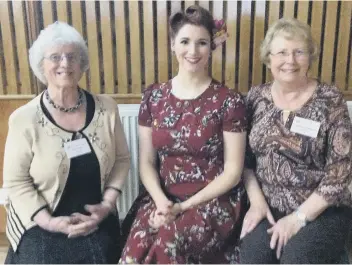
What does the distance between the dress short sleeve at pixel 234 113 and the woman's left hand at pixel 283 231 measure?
42 cm

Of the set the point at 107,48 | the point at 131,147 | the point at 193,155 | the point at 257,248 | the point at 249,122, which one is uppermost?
the point at 107,48

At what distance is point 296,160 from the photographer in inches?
80.5

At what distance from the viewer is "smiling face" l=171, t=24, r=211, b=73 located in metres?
2.09

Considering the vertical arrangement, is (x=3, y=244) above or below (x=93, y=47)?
below

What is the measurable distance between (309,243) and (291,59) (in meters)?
0.74

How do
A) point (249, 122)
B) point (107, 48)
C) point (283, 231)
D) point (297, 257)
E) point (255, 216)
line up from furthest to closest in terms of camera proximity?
point (107, 48), point (249, 122), point (255, 216), point (283, 231), point (297, 257)

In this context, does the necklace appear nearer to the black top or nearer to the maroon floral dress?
the black top

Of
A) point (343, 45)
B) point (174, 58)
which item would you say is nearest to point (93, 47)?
point (174, 58)

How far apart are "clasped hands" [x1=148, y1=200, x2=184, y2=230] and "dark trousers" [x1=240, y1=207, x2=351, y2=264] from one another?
0.30 metres

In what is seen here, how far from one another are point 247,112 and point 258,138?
0.15m

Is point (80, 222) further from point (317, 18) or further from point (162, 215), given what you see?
point (317, 18)

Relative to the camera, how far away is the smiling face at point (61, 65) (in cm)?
198

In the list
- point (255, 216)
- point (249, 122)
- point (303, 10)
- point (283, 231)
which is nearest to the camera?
point (283, 231)

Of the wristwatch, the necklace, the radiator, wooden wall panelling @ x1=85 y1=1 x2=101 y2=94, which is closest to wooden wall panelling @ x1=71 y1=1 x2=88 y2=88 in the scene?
wooden wall panelling @ x1=85 y1=1 x2=101 y2=94
